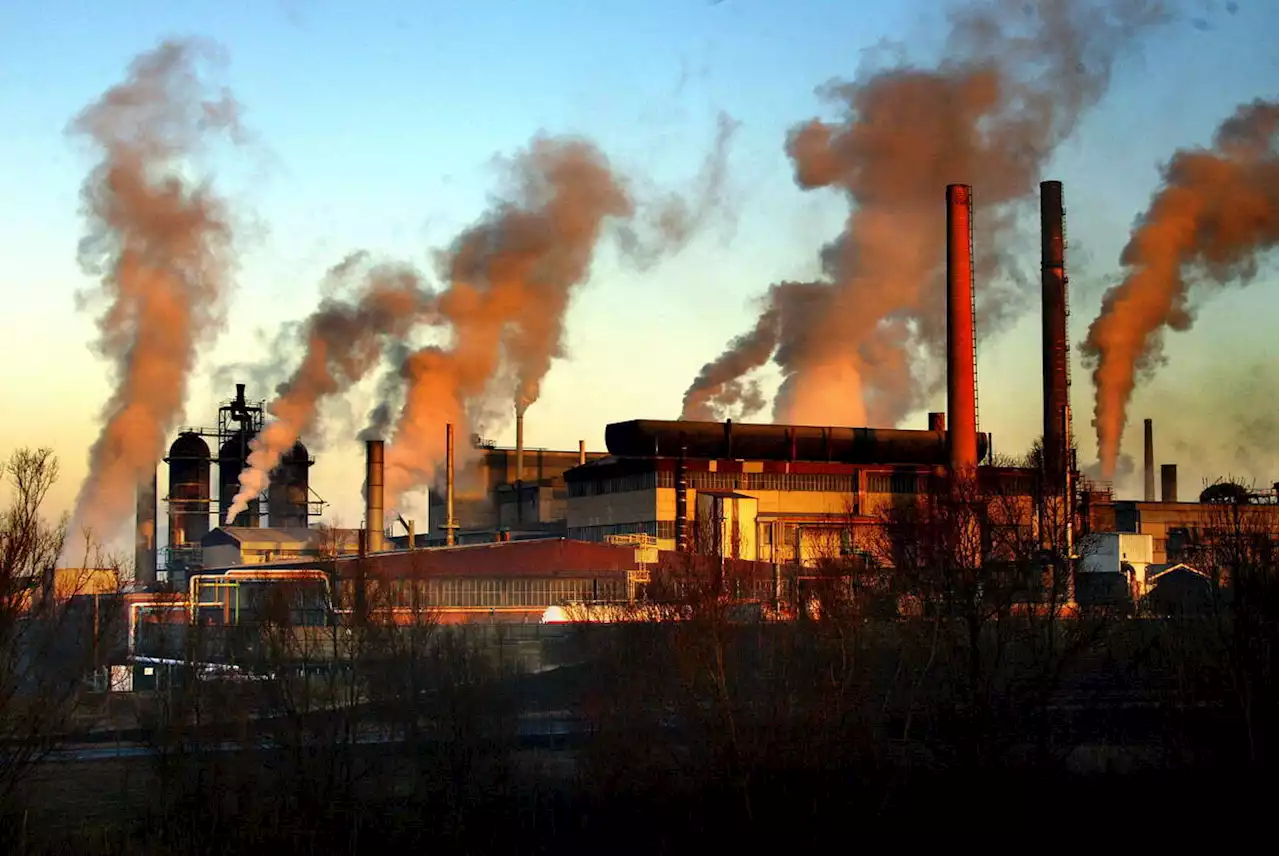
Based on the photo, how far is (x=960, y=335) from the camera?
46.1m

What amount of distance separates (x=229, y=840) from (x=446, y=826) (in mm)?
2546

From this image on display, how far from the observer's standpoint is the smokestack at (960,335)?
45.9 m

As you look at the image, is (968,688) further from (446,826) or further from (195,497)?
(195,497)

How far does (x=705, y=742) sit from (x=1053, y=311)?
32198 millimetres

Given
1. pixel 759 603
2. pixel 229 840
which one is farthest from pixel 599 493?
pixel 229 840

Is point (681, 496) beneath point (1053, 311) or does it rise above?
beneath

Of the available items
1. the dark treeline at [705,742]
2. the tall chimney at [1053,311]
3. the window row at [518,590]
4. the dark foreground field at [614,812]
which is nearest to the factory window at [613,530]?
the window row at [518,590]

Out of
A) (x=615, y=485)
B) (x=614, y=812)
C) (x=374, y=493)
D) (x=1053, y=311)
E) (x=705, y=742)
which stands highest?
(x=1053, y=311)

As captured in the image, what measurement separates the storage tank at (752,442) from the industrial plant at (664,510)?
61 millimetres

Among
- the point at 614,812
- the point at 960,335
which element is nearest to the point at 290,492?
the point at 960,335

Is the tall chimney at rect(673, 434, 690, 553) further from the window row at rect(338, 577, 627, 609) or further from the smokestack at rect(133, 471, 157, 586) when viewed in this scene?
the smokestack at rect(133, 471, 157, 586)

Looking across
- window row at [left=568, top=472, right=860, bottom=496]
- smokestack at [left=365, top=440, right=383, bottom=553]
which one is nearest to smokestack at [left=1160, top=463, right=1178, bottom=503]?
window row at [left=568, top=472, right=860, bottom=496]

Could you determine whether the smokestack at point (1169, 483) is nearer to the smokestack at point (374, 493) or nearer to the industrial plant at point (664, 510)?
the industrial plant at point (664, 510)

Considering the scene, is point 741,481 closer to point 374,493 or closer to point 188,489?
point 374,493
